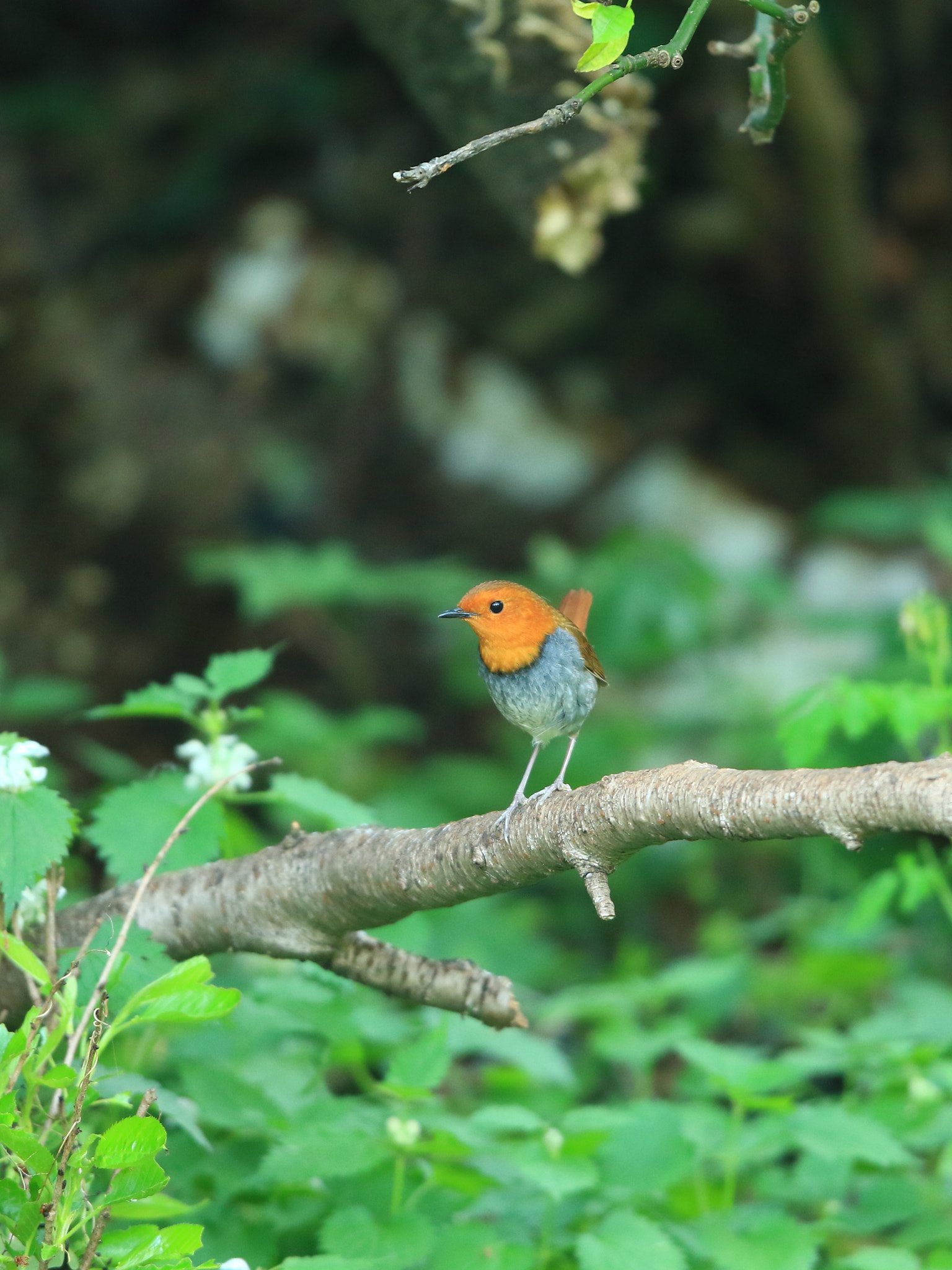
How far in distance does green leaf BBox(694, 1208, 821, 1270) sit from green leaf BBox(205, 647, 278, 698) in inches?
47.9

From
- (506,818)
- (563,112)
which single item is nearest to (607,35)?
(563,112)

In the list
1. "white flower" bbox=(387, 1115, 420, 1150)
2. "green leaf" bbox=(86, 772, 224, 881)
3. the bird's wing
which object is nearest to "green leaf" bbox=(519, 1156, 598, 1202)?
"white flower" bbox=(387, 1115, 420, 1150)

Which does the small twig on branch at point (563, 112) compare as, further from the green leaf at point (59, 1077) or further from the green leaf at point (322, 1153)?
the green leaf at point (322, 1153)

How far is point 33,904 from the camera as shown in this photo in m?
1.92

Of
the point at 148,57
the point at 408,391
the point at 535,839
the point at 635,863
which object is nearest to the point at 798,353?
the point at 408,391

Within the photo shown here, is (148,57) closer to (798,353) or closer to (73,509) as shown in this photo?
(73,509)

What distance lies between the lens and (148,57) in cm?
734

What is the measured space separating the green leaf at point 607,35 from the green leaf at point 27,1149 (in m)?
1.41

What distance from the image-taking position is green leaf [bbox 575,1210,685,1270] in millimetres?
1799

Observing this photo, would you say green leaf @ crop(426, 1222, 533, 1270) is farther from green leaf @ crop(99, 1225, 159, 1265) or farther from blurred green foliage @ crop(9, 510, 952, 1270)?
green leaf @ crop(99, 1225, 159, 1265)

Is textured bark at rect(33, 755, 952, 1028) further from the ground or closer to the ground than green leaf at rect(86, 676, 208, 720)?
closer to the ground

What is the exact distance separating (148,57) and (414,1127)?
7115mm

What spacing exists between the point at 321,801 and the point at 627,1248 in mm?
849

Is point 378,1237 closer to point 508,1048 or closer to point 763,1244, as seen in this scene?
point 763,1244
